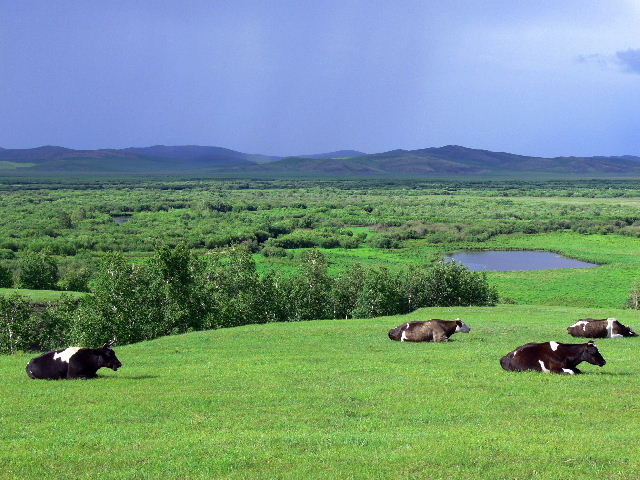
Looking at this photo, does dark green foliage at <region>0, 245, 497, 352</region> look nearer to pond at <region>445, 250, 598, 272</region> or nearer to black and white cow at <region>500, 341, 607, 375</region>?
black and white cow at <region>500, 341, 607, 375</region>

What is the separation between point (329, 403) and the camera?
1523 centimetres

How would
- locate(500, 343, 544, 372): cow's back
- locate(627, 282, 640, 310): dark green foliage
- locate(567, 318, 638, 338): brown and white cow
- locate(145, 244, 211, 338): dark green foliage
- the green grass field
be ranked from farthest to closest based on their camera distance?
the green grass field → locate(627, 282, 640, 310): dark green foliage → locate(145, 244, 211, 338): dark green foliage → locate(567, 318, 638, 338): brown and white cow → locate(500, 343, 544, 372): cow's back

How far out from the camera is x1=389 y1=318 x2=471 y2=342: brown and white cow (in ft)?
88.8

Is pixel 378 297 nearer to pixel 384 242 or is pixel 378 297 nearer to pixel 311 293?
pixel 311 293

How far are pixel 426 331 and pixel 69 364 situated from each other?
1486 cm

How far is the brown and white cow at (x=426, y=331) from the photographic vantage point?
27.1 meters

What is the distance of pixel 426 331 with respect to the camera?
27.2 m

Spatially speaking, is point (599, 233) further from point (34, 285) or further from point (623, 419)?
point (623, 419)

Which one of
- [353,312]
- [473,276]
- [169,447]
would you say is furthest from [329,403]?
[473,276]

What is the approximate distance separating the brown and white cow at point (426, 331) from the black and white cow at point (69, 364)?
1287cm

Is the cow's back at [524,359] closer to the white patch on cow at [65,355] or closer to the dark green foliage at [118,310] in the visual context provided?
the white patch on cow at [65,355]

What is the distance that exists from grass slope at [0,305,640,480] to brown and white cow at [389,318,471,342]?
2.81 meters

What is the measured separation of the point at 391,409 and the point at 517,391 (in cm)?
385

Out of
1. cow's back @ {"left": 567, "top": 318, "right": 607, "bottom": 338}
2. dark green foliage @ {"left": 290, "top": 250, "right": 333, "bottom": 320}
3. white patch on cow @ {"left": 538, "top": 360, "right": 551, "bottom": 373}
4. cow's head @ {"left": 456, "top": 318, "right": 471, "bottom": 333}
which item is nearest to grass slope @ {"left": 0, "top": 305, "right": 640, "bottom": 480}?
white patch on cow @ {"left": 538, "top": 360, "right": 551, "bottom": 373}
